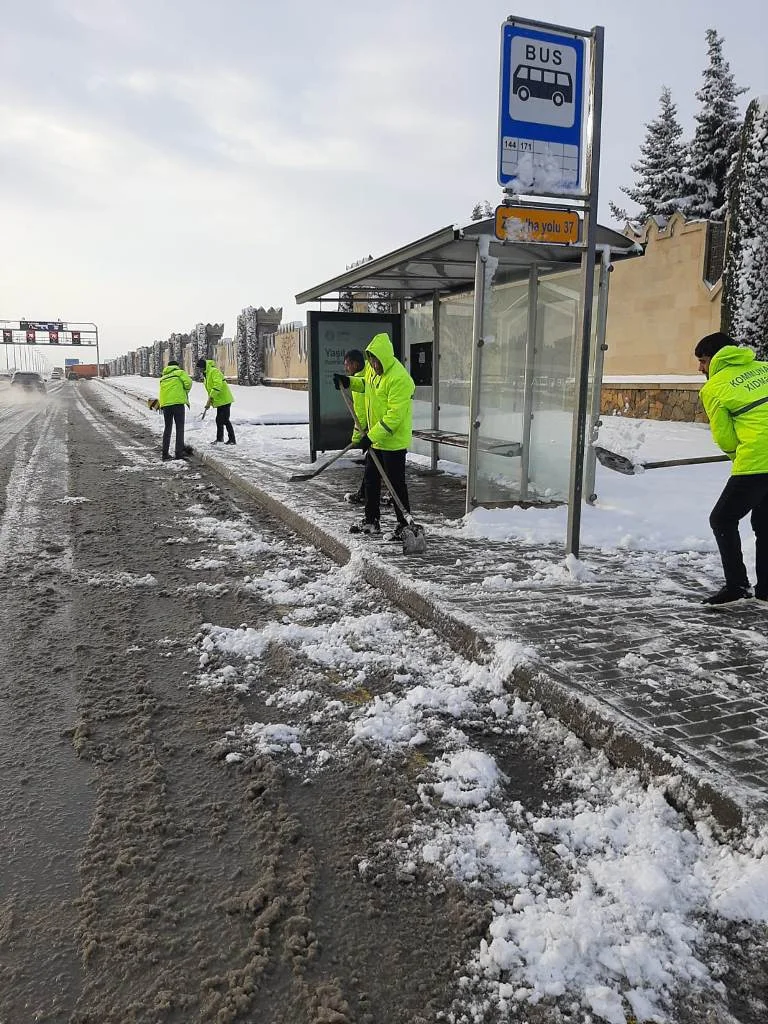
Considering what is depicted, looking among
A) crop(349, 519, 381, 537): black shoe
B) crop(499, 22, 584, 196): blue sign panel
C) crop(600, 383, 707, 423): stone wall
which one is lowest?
crop(349, 519, 381, 537): black shoe

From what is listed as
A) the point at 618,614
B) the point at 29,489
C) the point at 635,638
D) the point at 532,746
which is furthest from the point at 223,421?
the point at 532,746

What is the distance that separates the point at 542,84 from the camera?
203 inches

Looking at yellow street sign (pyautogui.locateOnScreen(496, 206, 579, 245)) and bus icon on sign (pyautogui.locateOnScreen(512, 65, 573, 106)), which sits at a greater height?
bus icon on sign (pyautogui.locateOnScreen(512, 65, 573, 106))

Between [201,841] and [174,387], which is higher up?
[174,387]

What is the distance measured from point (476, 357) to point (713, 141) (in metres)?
27.2

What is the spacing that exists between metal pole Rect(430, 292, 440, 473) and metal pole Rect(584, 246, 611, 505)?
3023 millimetres

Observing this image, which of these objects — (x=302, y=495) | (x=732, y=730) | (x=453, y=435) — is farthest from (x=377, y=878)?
(x=453, y=435)

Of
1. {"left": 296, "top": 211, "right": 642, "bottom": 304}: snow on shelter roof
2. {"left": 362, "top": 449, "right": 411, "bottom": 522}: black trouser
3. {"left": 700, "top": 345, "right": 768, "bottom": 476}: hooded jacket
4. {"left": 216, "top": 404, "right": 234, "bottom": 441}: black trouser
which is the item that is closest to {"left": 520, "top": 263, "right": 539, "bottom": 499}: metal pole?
{"left": 296, "top": 211, "right": 642, "bottom": 304}: snow on shelter roof

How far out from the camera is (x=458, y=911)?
2.26 m

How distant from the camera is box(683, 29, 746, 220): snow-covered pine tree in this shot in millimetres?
27641

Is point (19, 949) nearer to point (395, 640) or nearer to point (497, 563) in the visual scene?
point (395, 640)

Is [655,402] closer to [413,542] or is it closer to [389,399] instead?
[389,399]

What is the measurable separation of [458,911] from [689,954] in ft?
2.16

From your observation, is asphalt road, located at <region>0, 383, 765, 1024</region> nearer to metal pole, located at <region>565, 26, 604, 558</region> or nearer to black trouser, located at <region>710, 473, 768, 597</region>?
metal pole, located at <region>565, 26, 604, 558</region>
